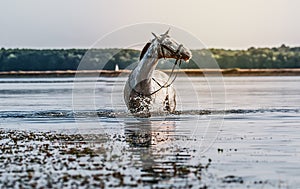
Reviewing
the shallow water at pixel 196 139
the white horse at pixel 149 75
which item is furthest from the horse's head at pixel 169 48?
the shallow water at pixel 196 139

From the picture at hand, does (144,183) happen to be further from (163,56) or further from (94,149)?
(163,56)

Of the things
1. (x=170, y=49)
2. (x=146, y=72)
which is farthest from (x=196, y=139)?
(x=146, y=72)

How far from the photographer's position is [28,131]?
935 inches

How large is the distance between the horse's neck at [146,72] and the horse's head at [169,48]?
16cm

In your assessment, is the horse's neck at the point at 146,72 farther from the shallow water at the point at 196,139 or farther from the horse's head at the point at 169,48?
the shallow water at the point at 196,139

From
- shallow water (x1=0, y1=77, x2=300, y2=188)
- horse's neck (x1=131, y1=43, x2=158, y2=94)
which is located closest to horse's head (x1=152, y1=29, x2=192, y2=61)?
horse's neck (x1=131, y1=43, x2=158, y2=94)

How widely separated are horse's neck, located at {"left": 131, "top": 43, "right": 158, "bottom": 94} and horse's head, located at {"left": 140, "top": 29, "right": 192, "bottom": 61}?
Result: 16cm

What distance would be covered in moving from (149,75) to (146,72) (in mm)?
151

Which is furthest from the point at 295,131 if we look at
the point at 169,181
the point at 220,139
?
the point at 169,181

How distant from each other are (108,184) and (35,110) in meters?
21.4

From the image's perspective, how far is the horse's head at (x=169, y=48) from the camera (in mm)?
27266

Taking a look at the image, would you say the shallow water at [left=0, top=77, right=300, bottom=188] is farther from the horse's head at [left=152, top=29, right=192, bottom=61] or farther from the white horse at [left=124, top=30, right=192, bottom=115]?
the horse's head at [left=152, top=29, right=192, bottom=61]

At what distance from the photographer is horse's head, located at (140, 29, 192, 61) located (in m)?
27.3

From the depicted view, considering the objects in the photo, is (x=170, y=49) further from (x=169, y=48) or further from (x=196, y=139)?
(x=196, y=139)
